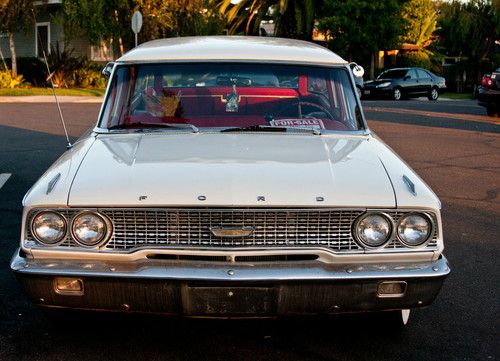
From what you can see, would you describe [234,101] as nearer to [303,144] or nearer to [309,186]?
[303,144]

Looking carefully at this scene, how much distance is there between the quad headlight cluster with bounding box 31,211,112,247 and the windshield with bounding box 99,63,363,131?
1.31 m

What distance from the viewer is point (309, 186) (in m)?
3.84

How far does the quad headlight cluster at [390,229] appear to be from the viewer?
3.86 metres

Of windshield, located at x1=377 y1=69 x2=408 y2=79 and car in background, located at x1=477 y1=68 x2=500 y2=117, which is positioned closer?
car in background, located at x1=477 y1=68 x2=500 y2=117

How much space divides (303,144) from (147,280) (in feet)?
4.51

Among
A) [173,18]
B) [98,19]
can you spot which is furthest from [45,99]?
[173,18]

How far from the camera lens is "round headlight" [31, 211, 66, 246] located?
3824mm

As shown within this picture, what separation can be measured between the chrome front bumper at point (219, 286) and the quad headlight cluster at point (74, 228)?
0.10 m

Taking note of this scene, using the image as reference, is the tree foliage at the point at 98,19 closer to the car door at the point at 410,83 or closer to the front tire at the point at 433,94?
the car door at the point at 410,83

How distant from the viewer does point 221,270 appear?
12.2 ft

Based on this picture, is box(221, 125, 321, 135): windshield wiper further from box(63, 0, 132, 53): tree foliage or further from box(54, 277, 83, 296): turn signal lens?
box(63, 0, 132, 53): tree foliage

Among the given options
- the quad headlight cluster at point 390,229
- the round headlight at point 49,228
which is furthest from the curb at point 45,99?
the quad headlight cluster at point 390,229

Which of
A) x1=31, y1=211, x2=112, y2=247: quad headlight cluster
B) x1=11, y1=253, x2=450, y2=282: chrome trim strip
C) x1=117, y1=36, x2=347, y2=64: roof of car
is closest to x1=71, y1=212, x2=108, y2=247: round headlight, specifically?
x1=31, y1=211, x2=112, y2=247: quad headlight cluster

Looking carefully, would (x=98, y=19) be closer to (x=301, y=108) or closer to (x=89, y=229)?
(x=301, y=108)
